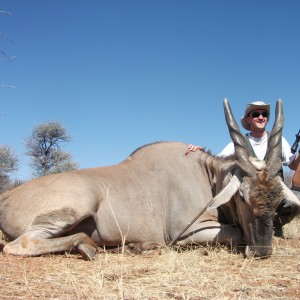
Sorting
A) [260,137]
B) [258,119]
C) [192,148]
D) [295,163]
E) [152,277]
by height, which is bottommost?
[152,277]

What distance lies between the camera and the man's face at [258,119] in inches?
210

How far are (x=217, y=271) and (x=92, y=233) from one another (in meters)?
1.57

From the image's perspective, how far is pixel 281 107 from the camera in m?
4.42

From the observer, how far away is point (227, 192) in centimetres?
400

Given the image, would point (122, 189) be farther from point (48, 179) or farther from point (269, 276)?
point (269, 276)

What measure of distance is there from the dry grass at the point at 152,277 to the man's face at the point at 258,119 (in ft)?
6.14

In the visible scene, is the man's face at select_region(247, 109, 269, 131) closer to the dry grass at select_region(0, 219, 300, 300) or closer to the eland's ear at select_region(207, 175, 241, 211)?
the eland's ear at select_region(207, 175, 241, 211)

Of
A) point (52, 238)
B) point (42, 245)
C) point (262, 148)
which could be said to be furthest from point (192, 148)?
point (42, 245)

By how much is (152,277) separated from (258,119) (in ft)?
10.1

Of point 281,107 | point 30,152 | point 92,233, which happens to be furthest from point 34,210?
point 30,152

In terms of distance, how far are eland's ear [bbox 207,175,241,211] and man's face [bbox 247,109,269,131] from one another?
1466 mm

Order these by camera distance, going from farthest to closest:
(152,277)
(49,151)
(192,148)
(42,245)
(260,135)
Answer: (49,151) < (260,135) < (192,148) < (42,245) < (152,277)

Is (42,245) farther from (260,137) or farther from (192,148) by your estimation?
(260,137)

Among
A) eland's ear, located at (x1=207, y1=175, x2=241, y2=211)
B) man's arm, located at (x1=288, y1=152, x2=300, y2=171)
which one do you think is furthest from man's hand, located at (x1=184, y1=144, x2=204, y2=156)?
man's arm, located at (x1=288, y1=152, x2=300, y2=171)
